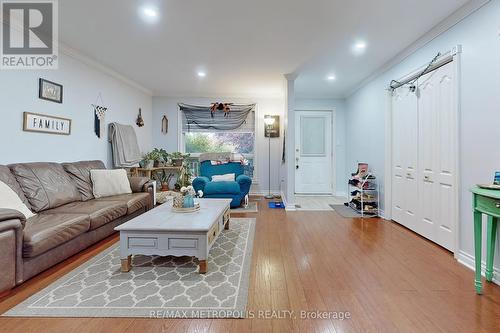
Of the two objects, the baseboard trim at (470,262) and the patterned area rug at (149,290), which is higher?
the baseboard trim at (470,262)

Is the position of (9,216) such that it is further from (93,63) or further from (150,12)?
(93,63)

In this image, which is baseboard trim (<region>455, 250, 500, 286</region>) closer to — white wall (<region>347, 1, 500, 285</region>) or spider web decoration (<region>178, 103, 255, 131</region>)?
white wall (<region>347, 1, 500, 285</region>)

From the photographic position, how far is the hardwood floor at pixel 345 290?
155 centimetres

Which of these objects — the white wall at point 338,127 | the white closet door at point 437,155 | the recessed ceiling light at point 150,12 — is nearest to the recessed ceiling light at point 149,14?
the recessed ceiling light at point 150,12

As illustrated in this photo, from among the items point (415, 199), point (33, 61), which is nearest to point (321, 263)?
point (415, 199)

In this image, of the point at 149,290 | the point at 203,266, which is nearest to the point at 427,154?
the point at 203,266

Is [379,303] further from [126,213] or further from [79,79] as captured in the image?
[79,79]

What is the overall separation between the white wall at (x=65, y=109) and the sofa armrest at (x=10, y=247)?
52.2 inches

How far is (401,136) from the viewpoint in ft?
12.1

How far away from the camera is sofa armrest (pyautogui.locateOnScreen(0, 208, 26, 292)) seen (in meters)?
1.77

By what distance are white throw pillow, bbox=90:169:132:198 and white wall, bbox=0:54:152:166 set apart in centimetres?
49

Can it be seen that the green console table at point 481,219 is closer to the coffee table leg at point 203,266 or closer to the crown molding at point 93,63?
the coffee table leg at point 203,266

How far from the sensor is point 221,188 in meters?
4.64

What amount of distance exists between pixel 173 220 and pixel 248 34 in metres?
2.35
